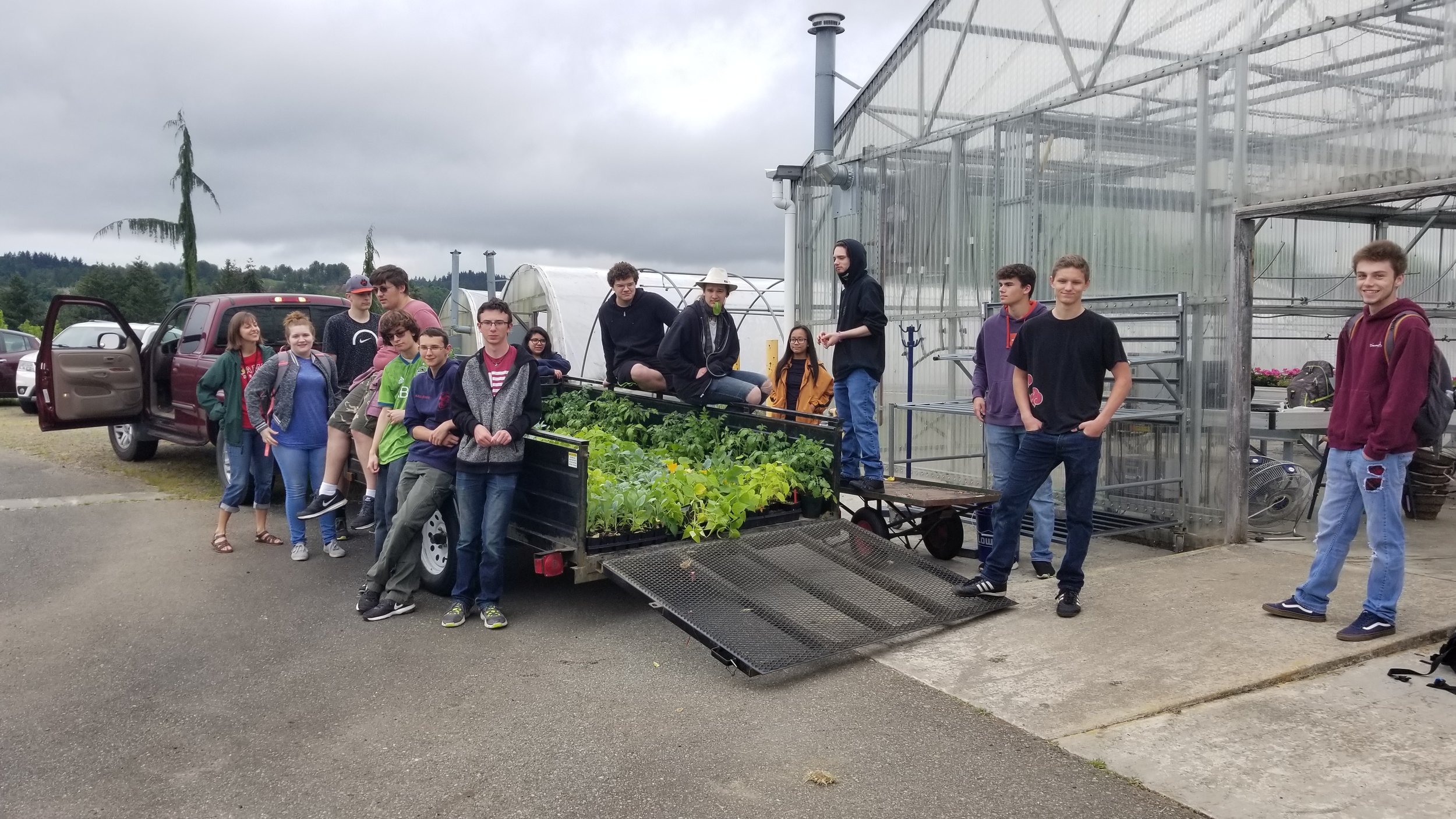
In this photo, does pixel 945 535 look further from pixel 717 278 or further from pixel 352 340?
pixel 352 340

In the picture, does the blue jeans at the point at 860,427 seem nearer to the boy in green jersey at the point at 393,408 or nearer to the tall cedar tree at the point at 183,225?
the boy in green jersey at the point at 393,408

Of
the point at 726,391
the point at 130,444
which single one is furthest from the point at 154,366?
the point at 726,391

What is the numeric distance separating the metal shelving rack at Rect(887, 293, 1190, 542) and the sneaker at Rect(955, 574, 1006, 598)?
1.92 m

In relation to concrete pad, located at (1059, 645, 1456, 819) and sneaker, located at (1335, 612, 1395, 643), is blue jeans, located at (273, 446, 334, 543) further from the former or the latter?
sneaker, located at (1335, 612, 1395, 643)

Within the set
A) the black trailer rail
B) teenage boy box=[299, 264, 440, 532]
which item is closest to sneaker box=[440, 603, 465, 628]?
teenage boy box=[299, 264, 440, 532]

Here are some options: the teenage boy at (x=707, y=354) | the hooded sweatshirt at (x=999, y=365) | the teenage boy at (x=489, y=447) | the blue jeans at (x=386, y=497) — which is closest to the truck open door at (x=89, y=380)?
the blue jeans at (x=386, y=497)

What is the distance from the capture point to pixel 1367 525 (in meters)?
5.24

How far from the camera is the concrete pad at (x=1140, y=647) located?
4.60m

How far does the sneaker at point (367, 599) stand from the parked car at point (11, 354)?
1809 centimetres

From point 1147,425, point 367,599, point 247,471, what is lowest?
point 367,599

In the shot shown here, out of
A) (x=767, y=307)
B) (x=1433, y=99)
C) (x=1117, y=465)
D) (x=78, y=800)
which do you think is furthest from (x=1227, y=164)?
(x=767, y=307)

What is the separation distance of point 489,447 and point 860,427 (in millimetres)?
2885

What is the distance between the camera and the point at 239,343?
8.13 m

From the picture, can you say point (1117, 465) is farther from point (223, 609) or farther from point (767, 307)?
point (767, 307)
